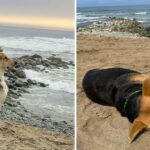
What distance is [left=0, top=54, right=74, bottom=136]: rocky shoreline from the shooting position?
3.42 meters

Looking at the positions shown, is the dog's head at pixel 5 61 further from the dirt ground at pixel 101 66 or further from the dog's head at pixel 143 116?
the dog's head at pixel 143 116

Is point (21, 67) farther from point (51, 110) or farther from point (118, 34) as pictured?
point (118, 34)

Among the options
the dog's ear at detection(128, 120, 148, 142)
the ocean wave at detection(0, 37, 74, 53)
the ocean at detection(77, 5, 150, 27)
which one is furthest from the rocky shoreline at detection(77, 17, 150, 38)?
the dog's ear at detection(128, 120, 148, 142)

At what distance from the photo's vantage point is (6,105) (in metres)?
3.52

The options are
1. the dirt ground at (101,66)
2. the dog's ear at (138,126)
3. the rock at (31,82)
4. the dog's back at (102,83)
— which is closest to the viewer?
the dog's ear at (138,126)

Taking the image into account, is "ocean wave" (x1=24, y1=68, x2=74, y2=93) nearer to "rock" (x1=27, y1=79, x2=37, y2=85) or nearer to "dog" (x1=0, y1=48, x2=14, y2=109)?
"rock" (x1=27, y1=79, x2=37, y2=85)

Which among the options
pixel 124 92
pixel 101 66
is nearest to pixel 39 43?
pixel 101 66

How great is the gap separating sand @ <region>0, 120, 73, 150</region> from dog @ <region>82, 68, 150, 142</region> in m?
0.39

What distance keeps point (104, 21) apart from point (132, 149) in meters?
0.83

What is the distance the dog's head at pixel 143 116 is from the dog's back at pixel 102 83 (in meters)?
0.33

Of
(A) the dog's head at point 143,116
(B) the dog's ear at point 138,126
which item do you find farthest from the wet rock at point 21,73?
(B) the dog's ear at point 138,126

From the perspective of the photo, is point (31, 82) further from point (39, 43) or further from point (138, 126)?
point (138, 126)

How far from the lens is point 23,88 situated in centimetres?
349

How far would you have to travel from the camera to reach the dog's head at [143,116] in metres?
2.47
